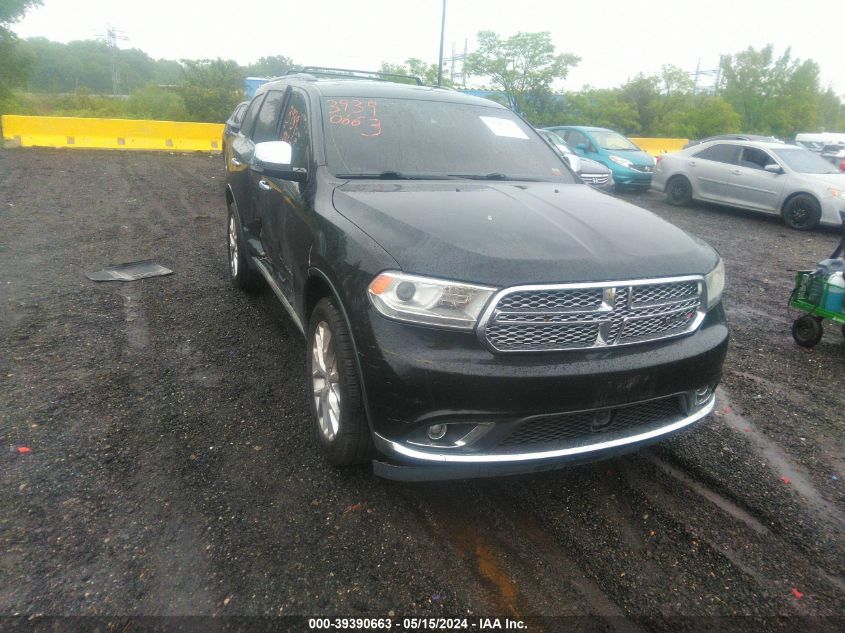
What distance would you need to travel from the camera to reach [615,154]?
14367mm

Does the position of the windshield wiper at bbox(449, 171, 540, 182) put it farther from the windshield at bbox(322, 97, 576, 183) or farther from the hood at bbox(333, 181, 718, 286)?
the hood at bbox(333, 181, 718, 286)

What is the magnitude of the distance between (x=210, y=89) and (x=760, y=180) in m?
31.3

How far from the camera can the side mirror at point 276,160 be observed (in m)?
3.31

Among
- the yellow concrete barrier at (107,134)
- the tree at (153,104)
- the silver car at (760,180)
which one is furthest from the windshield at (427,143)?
the tree at (153,104)

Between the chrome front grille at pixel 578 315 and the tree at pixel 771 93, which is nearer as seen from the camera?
the chrome front grille at pixel 578 315

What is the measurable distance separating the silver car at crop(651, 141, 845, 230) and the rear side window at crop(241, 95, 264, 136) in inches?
383

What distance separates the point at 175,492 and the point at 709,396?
8.51ft

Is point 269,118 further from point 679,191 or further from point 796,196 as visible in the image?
point 679,191

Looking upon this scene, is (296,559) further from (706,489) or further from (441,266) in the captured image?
(706,489)

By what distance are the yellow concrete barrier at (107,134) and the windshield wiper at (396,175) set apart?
15542 millimetres

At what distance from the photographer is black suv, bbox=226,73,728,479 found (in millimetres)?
2344

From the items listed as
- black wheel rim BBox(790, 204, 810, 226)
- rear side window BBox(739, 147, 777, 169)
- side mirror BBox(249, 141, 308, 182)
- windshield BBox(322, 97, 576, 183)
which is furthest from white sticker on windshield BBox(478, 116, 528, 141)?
rear side window BBox(739, 147, 777, 169)

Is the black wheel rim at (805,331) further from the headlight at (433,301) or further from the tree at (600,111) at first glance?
the tree at (600,111)

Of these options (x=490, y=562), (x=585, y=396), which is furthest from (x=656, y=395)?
(x=490, y=562)
